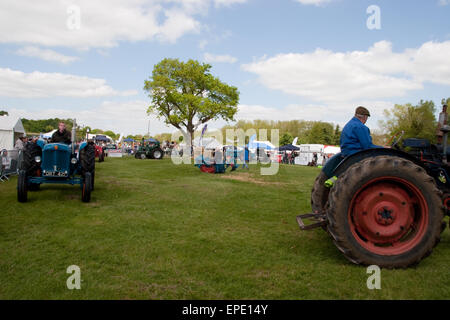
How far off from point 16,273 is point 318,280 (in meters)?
3.35

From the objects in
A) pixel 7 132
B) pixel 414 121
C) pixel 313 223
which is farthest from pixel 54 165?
pixel 414 121

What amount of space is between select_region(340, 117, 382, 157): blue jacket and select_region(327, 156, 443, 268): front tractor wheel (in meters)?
0.44

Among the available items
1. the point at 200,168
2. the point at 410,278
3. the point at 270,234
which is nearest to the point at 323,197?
the point at 270,234

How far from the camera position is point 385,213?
11.8ft

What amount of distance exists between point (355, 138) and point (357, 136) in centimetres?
4

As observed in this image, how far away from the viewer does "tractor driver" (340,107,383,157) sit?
3924 mm

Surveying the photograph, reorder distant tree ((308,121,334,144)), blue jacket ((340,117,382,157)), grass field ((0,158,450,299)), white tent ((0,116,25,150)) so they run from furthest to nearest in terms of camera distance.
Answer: distant tree ((308,121,334,144)), white tent ((0,116,25,150)), blue jacket ((340,117,382,157)), grass field ((0,158,450,299))

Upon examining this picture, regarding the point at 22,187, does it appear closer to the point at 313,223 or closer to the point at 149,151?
the point at 313,223

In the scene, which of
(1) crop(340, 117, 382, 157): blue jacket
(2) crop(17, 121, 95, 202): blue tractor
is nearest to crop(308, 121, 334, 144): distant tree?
(2) crop(17, 121, 95, 202): blue tractor

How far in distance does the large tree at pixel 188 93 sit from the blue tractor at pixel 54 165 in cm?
2738

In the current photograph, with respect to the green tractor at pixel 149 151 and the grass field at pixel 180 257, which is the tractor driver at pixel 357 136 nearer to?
the grass field at pixel 180 257

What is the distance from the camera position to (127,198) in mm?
7953

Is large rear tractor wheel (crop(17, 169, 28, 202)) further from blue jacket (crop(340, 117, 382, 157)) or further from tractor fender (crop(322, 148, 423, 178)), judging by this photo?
blue jacket (crop(340, 117, 382, 157))

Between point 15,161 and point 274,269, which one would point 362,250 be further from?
point 15,161
